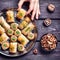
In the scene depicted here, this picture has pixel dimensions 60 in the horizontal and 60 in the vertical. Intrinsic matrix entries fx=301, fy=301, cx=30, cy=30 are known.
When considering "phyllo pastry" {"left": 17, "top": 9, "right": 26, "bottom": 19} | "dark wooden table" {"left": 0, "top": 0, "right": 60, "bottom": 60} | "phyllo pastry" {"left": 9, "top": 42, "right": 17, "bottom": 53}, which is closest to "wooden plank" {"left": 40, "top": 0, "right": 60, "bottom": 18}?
"dark wooden table" {"left": 0, "top": 0, "right": 60, "bottom": 60}

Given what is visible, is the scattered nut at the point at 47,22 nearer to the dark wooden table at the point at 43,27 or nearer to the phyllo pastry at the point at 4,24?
the dark wooden table at the point at 43,27

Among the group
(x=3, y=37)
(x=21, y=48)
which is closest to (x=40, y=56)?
(x=21, y=48)

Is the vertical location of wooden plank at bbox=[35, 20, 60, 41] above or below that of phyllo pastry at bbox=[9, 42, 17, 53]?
above

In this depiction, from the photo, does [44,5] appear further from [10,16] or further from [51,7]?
[10,16]

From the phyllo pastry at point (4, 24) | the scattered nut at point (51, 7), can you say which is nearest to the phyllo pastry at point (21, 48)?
the phyllo pastry at point (4, 24)

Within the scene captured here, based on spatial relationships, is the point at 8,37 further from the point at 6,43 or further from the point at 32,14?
the point at 32,14

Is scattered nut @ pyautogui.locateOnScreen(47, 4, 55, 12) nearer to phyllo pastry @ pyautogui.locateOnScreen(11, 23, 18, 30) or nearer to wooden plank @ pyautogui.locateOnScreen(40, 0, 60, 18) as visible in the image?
wooden plank @ pyautogui.locateOnScreen(40, 0, 60, 18)

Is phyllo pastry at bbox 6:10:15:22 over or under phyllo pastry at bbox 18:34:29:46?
over

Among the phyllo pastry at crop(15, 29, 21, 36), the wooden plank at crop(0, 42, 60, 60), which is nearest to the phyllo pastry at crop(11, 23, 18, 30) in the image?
the phyllo pastry at crop(15, 29, 21, 36)

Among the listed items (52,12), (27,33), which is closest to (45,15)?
(52,12)

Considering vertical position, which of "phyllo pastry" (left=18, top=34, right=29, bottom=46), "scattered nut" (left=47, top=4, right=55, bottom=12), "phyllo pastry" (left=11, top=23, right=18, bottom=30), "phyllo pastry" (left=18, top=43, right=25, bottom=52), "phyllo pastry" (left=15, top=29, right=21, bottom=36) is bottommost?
"phyllo pastry" (left=18, top=43, right=25, bottom=52)

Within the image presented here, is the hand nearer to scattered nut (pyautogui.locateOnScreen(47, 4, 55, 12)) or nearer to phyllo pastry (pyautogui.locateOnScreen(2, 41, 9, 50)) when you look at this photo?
scattered nut (pyautogui.locateOnScreen(47, 4, 55, 12))
